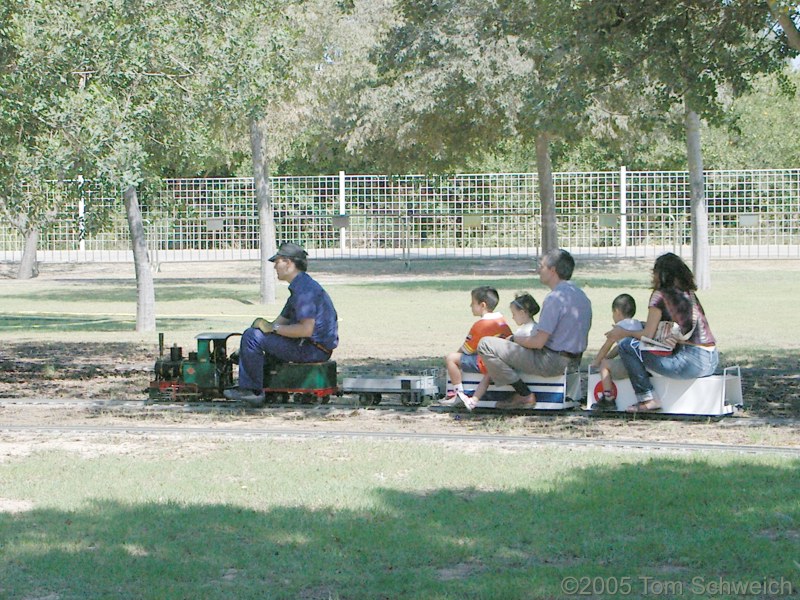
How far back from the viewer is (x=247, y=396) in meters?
11.1

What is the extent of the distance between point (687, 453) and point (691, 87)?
5128mm

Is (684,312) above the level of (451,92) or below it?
below

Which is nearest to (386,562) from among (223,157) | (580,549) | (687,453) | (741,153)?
(580,549)

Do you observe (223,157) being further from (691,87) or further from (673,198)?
(691,87)

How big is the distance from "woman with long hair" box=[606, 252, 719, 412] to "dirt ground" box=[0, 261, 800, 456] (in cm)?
43

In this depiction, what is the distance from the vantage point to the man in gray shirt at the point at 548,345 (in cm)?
1023

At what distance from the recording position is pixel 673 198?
3894 cm

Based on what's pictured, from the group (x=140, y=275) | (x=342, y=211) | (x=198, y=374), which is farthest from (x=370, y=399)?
(x=342, y=211)

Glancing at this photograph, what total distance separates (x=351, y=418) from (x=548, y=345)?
69.1 inches

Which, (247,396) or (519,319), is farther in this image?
(247,396)

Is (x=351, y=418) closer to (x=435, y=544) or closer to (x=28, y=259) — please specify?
(x=435, y=544)

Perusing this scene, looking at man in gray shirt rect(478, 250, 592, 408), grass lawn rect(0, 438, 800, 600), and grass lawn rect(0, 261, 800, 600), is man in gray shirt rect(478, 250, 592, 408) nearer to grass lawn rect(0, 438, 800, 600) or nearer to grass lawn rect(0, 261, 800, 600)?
grass lawn rect(0, 261, 800, 600)

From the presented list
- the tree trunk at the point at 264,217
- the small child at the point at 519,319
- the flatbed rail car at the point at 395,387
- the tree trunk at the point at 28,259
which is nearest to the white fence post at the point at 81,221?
the flatbed rail car at the point at 395,387

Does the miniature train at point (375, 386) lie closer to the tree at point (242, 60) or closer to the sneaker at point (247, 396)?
Result: the sneaker at point (247, 396)
